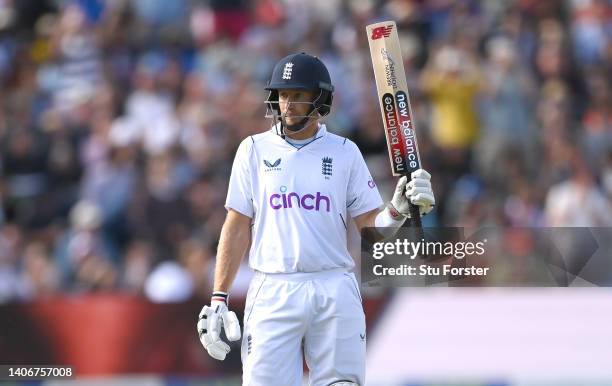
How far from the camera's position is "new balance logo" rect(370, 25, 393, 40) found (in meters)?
6.12

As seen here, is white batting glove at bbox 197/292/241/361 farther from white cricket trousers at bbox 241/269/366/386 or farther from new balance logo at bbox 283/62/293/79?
new balance logo at bbox 283/62/293/79

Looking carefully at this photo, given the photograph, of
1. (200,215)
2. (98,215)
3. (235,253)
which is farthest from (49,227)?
(235,253)

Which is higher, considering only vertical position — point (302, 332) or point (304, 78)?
point (304, 78)

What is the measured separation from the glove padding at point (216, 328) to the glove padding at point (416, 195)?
3.04ft

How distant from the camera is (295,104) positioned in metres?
6.00

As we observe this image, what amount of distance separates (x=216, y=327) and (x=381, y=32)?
5.30 feet

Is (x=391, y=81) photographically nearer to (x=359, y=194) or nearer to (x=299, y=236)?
(x=359, y=194)

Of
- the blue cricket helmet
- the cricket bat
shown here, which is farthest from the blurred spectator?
the blue cricket helmet

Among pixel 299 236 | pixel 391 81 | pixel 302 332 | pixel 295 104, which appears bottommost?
pixel 302 332

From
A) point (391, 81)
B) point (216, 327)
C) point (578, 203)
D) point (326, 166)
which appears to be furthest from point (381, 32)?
point (578, 203)

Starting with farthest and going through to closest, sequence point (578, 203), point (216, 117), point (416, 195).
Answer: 1. point (216, 117)
2. point (578, 203)
3. point (416, 195)

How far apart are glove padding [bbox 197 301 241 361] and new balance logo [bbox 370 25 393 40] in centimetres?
149

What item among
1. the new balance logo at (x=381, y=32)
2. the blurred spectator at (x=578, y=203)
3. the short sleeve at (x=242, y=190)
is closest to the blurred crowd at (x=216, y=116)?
the blurred spectator at (x=578, y=203)

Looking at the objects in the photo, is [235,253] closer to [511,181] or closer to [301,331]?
[301,331]
